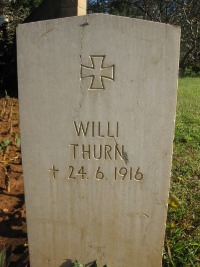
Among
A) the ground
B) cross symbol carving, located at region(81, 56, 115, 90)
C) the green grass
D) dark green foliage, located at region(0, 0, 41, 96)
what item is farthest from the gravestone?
dark green foliage, located at region(0, 0, 41, 96)

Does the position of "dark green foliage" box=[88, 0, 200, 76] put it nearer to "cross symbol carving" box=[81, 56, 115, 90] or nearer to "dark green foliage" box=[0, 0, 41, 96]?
"dark green foliage" box=[0, 0, 41, 96]

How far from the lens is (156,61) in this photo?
1.67 m

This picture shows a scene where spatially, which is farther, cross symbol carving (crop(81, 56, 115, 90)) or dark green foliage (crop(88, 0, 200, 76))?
dark green foliage (crop(88, 0, 200, 76))

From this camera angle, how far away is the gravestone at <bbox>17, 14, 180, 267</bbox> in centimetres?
166

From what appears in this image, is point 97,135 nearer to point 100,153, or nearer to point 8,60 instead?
point 100,153

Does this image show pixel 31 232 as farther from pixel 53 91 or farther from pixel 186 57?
pixel 186 57

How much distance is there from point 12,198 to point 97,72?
1730 mm

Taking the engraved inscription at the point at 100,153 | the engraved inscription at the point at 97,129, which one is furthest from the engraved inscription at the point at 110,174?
the engraved inscription at the point at 97,129

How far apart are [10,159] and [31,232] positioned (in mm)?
1921

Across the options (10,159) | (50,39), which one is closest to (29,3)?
(10,159)

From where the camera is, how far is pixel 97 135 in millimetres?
1806

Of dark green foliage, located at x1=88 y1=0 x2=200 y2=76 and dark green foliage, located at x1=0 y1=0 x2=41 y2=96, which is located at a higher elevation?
dark green foliage, located at x1=88 y1=0 x2=200 y2=76

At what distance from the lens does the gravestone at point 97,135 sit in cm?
166

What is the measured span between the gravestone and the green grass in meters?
0.27
